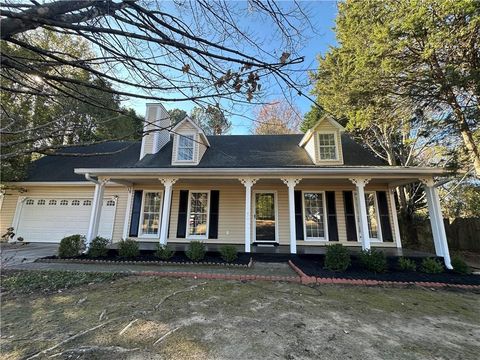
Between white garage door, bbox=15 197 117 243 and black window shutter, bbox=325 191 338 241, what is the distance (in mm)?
8870

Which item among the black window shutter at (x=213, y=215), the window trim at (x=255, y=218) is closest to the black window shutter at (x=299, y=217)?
the window trim at (x=255, y=218)

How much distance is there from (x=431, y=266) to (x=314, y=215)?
3.64 m

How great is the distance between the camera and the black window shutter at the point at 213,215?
8.98 m

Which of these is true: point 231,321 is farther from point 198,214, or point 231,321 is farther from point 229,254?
point 198,214

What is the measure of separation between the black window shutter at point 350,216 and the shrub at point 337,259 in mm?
2674

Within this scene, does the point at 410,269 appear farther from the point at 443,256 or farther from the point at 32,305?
the point at 32,305

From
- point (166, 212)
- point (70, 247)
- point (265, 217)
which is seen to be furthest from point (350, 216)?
point (70, 247)

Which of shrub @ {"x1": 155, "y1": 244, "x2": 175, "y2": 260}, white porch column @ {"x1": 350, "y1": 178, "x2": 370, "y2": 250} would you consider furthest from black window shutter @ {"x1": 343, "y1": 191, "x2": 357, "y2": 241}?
shrub @ {"x1": 155, "y1": 244, "x2": 175, "y2": 260}

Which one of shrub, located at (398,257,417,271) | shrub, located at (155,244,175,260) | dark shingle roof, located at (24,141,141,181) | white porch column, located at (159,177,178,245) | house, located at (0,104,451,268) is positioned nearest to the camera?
shrub, located at (398,257,417,271)

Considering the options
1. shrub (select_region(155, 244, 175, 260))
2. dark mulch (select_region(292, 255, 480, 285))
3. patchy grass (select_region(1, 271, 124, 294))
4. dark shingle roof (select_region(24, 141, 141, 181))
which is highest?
dark shingle roof (select_region(24, 141, 141, 181))

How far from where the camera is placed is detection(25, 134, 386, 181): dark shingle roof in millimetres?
8883

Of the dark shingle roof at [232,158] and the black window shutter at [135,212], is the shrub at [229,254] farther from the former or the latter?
the black window shutter at [135,212]

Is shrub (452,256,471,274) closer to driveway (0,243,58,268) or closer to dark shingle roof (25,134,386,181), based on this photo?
dark shingle roof (25,134,386,181)

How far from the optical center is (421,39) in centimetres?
720
